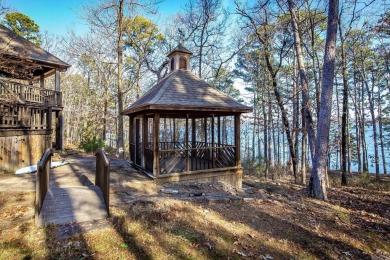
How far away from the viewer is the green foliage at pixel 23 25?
19.0 meters

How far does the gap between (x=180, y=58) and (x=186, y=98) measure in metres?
3.16

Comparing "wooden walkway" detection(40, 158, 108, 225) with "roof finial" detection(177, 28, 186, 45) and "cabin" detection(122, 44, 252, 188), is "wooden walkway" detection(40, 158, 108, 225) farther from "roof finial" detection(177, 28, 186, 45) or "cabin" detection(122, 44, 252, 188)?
"roof finial" detection(177, 28, 186, 45)

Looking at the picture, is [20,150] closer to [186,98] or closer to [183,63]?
[186,98]

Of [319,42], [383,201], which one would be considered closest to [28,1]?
[319,42]

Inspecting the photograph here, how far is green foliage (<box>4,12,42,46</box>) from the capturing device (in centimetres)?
1897

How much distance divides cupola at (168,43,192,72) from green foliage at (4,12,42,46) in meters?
16.4

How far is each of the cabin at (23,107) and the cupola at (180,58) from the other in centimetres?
530

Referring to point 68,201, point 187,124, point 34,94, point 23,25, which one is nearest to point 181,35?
point 34,94

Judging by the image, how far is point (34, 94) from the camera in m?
11.0

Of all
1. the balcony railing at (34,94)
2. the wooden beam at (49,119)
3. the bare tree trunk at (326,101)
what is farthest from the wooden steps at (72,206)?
the wooden beam at (49,119)

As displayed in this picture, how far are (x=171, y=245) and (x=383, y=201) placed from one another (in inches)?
315

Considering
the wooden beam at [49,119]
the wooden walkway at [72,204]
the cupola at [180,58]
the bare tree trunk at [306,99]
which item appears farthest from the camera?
the wooden beam at [49,119]

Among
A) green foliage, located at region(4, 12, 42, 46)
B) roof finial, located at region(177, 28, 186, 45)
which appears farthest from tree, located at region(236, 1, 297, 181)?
green foliage, located at region(4, 12, 42, 46)

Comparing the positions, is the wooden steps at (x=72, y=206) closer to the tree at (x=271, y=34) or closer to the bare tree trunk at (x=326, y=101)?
the bare tree trunk at (x=326, y=101)
